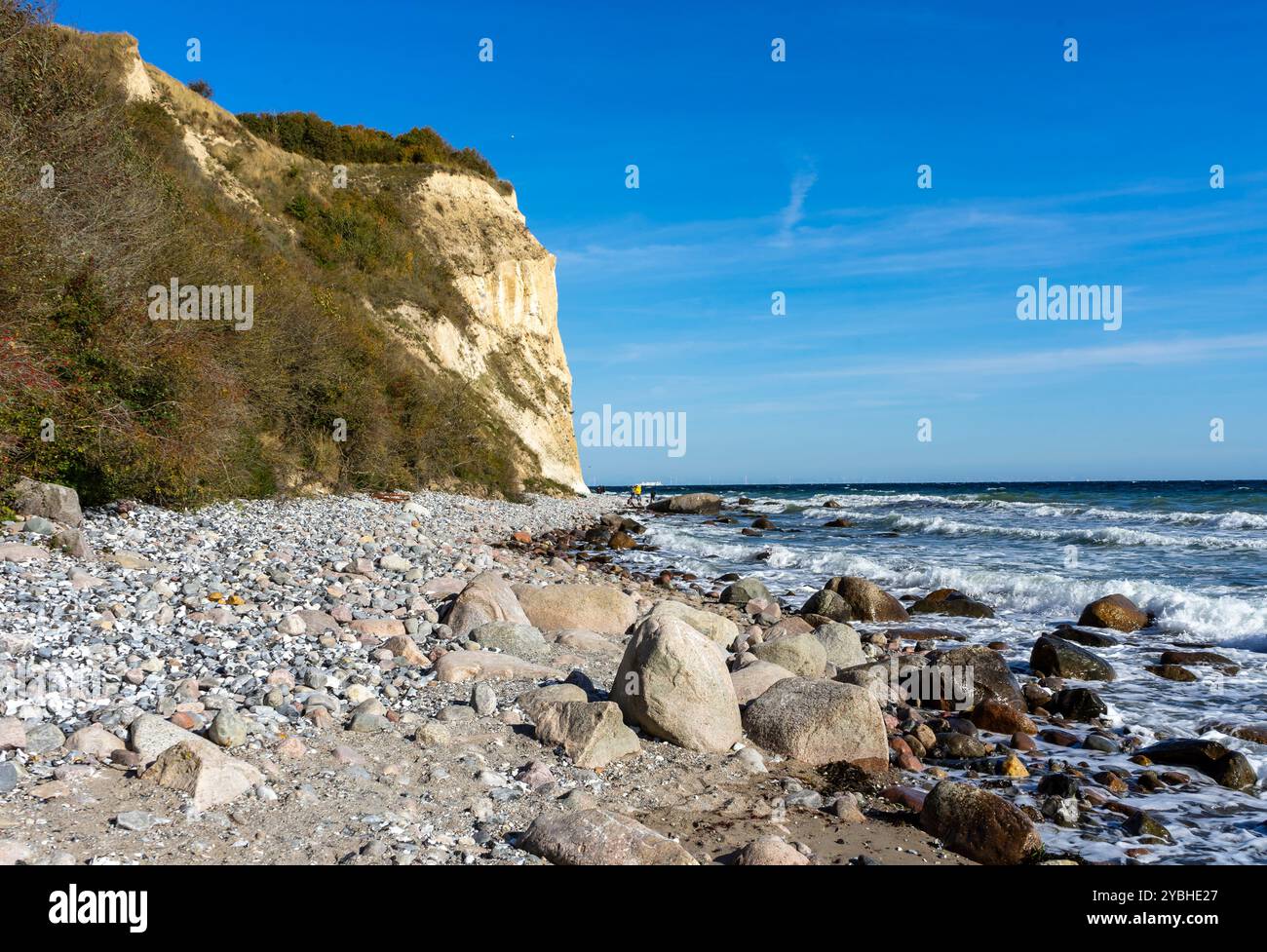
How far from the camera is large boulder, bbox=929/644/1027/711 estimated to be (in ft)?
28.6

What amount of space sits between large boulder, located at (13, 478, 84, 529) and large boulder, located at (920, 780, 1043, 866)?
10.2 metres

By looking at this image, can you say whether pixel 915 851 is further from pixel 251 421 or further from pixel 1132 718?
pixel 251 421

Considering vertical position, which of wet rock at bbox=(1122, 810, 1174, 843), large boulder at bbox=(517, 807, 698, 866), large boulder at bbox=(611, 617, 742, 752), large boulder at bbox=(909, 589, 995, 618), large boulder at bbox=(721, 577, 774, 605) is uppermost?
large boulder at bbox=(611, 617, 742, 752)

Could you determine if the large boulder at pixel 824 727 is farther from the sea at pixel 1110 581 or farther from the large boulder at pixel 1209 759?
the large boulder at pixel 1209 759

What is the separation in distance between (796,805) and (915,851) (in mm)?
819

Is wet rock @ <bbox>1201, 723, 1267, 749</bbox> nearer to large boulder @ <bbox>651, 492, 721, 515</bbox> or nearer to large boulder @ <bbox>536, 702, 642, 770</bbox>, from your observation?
large boulder @ <bbox>536, 702, 642, 770</bbox>

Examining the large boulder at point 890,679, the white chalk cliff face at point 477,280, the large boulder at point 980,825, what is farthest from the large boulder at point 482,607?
the white chalk cliff face at point 477,280

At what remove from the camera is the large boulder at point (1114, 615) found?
1277 centimetres

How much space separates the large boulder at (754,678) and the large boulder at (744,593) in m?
6.65

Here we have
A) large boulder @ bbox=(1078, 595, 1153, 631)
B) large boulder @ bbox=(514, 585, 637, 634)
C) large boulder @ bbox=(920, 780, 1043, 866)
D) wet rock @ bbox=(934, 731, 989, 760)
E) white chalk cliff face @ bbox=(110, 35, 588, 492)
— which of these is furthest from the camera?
white chalk cliff face @ bbox=(110, 35, 588, 492)

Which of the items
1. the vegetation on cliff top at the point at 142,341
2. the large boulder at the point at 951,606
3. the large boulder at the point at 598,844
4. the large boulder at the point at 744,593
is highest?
the vegetation on cliff top at the point at 142,341

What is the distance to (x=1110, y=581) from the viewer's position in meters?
15.6

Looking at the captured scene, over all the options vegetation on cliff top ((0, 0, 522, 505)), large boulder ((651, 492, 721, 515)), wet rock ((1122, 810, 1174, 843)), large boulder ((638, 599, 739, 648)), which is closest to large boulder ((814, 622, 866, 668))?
large boulder ((638, 599, 739, 648))
